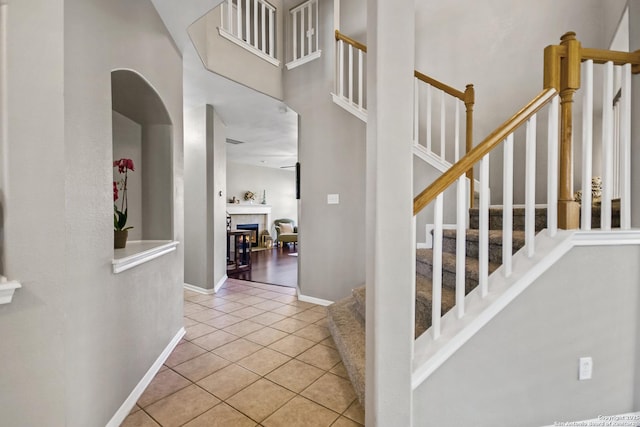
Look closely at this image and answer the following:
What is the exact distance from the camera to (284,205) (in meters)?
9.95

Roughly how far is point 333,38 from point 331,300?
309cm

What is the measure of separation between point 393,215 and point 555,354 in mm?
1090

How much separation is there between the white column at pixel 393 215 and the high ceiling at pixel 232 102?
1457mm

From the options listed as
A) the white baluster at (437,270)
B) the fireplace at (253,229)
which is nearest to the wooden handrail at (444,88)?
the white baluster at (437,270)

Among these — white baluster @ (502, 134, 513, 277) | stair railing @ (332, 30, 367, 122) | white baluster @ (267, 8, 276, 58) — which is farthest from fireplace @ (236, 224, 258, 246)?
white baluster @ (502, 134, 513, 277)

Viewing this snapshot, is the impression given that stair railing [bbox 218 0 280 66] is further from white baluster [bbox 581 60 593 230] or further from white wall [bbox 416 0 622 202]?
white baluster [bbox 581 60 593 230]

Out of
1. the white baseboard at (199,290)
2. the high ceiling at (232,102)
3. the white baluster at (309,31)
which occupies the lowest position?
the white baseboard at (199,290)

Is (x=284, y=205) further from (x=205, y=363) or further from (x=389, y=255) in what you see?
(x=389, y=255)

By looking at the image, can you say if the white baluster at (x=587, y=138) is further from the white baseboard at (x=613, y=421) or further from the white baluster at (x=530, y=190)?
the white baseboard at (x=613, y=421)

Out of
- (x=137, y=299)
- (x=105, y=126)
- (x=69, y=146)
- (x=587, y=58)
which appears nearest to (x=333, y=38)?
(x=587, y=58)

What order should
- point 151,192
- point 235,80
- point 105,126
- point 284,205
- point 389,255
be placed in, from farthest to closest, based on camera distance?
point 284,205 → point 235,80 → point 151,192 → point 105,126 → point 389,255

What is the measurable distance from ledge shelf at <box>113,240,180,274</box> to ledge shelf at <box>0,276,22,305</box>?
0.52 m

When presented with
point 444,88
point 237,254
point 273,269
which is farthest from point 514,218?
point 237,254

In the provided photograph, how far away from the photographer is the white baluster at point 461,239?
1315 mm
